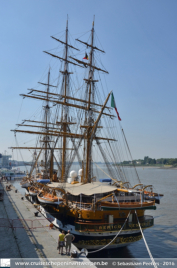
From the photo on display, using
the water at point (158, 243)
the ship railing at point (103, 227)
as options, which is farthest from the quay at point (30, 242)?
the water at point (158, 243)

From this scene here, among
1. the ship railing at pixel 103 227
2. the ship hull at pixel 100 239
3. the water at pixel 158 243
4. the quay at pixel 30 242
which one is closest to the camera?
the quay at pixel 30 242

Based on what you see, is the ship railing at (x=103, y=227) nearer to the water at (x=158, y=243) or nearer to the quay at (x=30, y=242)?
the quay at (x=30, y=242)

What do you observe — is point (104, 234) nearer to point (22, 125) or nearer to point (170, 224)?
point (170, 224)

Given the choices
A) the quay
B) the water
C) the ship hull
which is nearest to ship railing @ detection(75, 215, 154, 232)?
the ship hull

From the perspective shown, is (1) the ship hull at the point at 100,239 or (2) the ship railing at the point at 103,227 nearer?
(2) the ship railing at the point at 103,227

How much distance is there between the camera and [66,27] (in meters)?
41.3

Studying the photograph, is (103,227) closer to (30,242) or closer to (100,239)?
(100,239)

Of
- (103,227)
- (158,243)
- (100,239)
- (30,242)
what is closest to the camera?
(30,242)

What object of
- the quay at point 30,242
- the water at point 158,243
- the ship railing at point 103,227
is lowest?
the water at point 158,243

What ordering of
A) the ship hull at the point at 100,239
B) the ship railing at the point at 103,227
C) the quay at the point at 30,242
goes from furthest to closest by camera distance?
the ship hull at the point at 100,239 < the ship railing at the point at 103,227 < the quay at the point at 30,242

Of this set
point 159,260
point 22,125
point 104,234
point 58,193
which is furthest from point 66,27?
point 159,260

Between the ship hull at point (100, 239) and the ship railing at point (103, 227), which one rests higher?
the ship railing at point (103, 227)

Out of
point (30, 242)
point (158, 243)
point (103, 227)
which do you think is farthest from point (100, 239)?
point (158, 243)

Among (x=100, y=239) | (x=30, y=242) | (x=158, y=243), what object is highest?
(x=30, y=242)
